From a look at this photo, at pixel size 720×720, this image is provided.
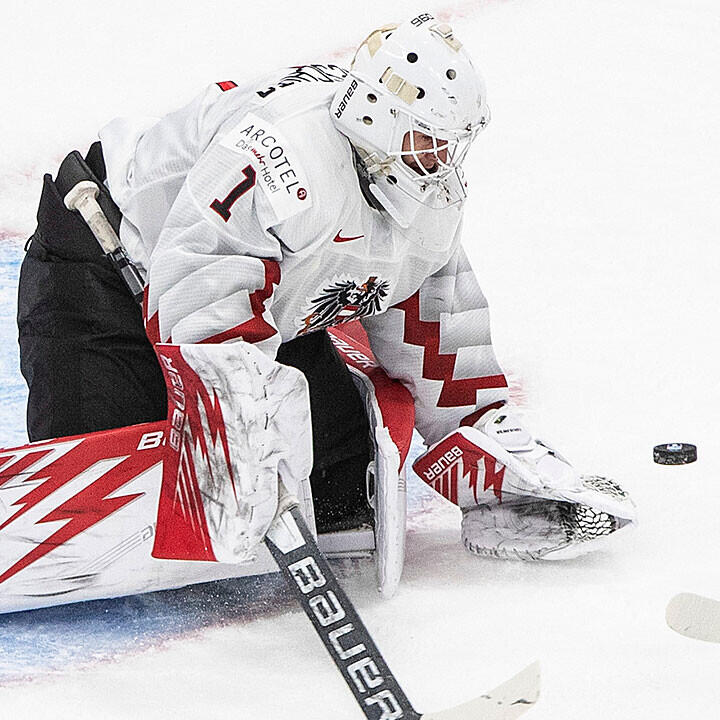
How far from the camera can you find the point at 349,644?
2.08 metres

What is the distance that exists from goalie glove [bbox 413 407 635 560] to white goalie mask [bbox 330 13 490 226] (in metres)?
0.54

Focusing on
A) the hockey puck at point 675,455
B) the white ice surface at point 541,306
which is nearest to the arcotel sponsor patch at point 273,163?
the white ice surface at point 541,306

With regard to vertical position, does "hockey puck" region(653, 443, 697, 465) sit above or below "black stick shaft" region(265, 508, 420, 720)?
below

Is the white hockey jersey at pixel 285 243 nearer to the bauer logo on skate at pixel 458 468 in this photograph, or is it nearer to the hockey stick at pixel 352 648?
the bauer logo on skate at pixel 458 468

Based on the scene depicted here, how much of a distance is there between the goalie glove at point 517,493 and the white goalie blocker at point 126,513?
169 mm

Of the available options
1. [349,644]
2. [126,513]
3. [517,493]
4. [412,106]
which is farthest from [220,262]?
[517,493]

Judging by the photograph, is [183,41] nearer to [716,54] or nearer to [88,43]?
[88,43]

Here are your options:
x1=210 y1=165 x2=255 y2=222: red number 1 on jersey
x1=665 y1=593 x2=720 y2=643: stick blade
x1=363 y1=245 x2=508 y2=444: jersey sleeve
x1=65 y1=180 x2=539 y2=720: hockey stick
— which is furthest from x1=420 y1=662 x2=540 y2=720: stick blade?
x1=210 y1=165 x2=255 y2=222: red number 1 on jersey

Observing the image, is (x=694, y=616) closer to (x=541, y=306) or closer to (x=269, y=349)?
(x=269, y=349)

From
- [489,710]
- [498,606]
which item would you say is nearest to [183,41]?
[498,606]

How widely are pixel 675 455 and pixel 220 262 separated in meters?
1.22

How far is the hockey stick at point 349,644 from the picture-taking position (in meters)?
2.01

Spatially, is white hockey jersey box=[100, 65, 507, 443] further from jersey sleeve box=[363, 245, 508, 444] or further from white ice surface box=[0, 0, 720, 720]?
white ice surface box=[0, 0, 720, 720]

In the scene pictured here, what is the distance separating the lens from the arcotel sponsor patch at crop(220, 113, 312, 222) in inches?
84.6
